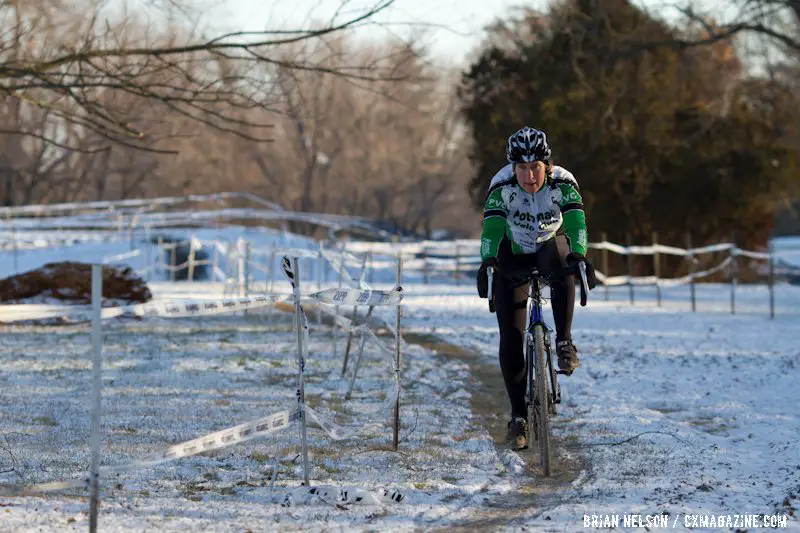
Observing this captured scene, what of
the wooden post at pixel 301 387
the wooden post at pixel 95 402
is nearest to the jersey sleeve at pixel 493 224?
the wooden post at pixel 301 387

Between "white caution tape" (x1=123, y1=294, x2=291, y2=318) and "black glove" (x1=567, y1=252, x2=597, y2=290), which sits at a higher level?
"black glove" (x1=567, y1=252, x2=597, y2=290)

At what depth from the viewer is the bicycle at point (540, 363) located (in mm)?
6160

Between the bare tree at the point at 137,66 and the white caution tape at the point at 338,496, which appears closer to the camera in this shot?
the white caution tape at the point at 338,496

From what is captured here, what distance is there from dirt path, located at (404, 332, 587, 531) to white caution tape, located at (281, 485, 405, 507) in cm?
50

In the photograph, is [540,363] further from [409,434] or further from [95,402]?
[95,402]

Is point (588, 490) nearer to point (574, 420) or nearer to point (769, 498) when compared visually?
point (769, 498)

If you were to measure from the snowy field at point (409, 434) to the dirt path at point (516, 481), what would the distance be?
0.02 meters

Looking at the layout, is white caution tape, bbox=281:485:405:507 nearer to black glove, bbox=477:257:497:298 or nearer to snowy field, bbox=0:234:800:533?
snowy field, bbox=0:234:800:533

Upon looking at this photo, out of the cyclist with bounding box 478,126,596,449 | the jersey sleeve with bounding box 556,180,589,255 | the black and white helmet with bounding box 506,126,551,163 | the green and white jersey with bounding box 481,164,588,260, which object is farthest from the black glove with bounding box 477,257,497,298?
the black and white helmet with bounding box 506,126,551,163

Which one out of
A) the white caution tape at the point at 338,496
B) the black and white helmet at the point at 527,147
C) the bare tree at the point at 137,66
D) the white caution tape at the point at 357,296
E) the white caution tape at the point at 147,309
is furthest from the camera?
the bare tree at the point at 137,66

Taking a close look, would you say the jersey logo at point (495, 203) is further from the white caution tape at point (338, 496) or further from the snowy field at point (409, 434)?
the white caution tape at point (338, 496)

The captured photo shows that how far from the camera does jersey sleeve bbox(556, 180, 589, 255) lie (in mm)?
6461

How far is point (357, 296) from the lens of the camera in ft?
22.2

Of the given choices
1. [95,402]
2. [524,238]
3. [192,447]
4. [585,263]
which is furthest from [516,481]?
[95,402]
